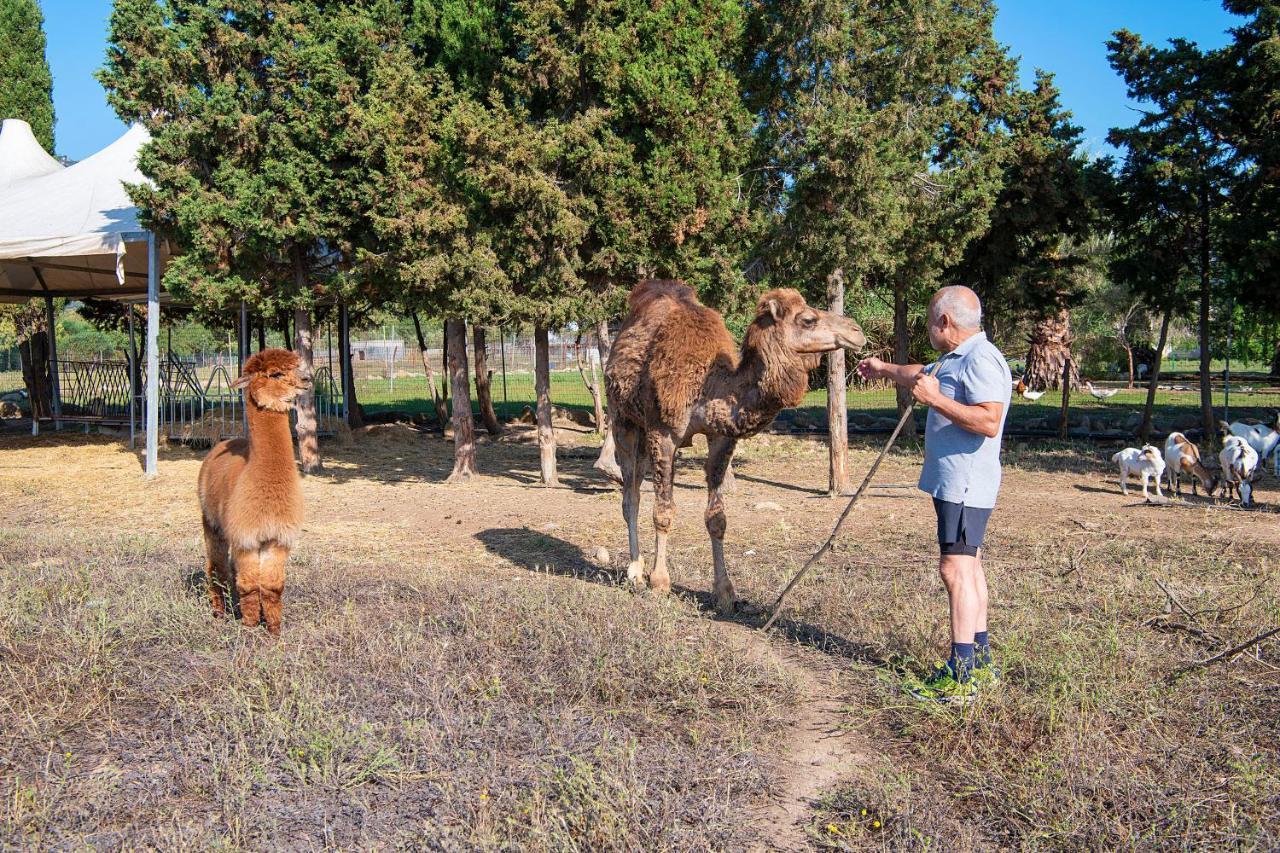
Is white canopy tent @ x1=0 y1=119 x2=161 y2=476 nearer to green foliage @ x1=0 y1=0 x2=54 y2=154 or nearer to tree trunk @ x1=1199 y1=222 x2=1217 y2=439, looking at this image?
green foliage @ x1=0 y1=0 x2=54 y2=154


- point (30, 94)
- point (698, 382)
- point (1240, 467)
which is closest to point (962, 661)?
point (698, 382)

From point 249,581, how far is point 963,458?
4.08 metres

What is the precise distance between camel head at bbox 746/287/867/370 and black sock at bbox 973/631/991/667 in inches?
83.0

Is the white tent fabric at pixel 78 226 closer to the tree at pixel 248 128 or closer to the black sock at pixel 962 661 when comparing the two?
the tree at pixel 248 128

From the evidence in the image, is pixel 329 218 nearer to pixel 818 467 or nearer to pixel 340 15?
pixel 340 15

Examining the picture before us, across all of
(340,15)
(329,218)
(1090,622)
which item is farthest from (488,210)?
(1090,622)

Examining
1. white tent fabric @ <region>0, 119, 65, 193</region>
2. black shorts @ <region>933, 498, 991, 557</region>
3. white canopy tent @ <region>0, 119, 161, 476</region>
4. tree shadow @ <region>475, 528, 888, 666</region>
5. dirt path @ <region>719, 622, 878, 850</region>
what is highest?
white tent fabric @ <region>0, 119, 65, 193</region>

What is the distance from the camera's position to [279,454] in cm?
543

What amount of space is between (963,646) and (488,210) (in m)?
8.93

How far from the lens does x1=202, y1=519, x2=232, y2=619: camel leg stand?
6.02 m

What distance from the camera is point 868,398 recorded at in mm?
29844

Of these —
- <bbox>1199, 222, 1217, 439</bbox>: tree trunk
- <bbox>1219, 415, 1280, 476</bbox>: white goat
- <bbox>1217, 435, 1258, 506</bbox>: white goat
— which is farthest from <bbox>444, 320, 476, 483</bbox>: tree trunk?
<bbox>1199, 222, 1217, 439</bbox>: tree trunk

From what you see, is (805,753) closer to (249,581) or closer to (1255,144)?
(249,581)

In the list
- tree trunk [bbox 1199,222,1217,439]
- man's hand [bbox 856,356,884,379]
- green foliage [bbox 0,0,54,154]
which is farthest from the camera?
green foliage [bbox 0,0,54,154]
